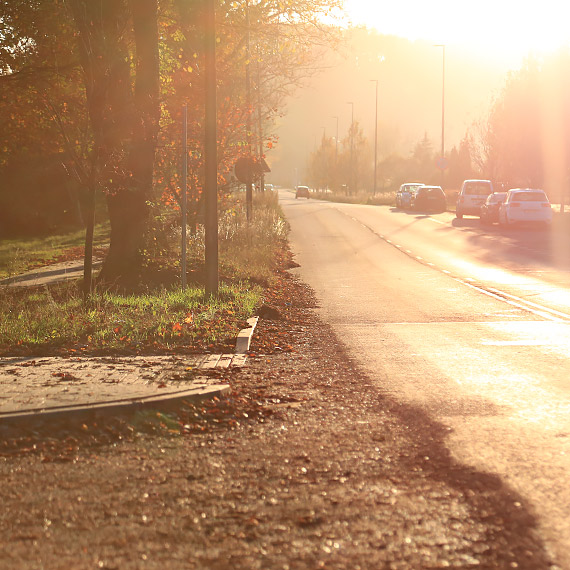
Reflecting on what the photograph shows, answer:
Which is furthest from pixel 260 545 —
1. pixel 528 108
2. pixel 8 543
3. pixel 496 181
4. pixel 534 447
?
pixel 496 181

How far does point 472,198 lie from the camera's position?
4988 cm

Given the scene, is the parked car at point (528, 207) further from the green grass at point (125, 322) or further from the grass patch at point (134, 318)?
the green grass at point (125, 322)

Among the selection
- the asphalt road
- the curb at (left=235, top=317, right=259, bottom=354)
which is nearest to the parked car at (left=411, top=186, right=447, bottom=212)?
the asphalt road

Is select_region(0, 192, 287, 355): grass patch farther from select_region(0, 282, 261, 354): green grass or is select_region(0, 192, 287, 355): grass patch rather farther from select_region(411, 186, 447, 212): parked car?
select_region(411, 186, 447, 212): parked car

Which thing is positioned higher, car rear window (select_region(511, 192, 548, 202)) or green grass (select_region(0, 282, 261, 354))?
car rear window (select_region(511, 192, 548, 202))

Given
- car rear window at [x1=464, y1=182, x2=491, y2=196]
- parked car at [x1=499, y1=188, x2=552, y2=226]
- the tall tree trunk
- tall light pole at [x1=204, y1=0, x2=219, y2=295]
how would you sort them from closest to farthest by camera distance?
the tall tree trunk
tall light pole at [x1=204, y1=0, x2=219, y2=295]
parked car at [x1=499, y1=188, x2=552, y2=226]
car rear window at [x1=464, y1=182, x2=491, y2=196]

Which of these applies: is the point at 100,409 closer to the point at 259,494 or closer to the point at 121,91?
the point at 259,494

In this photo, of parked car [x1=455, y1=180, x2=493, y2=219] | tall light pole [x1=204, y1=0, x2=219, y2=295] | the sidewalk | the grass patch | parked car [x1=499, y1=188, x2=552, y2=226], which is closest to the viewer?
the sidewalk

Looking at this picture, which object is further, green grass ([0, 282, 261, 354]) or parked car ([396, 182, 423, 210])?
parked car ([396, 182, 423, 210])

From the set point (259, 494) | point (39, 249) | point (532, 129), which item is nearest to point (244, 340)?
point (259, 494)

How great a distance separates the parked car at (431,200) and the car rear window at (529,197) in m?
20.2

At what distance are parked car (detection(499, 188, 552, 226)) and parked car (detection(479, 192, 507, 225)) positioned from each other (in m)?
3.56

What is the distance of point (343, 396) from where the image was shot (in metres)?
8.41

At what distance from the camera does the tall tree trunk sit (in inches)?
551
